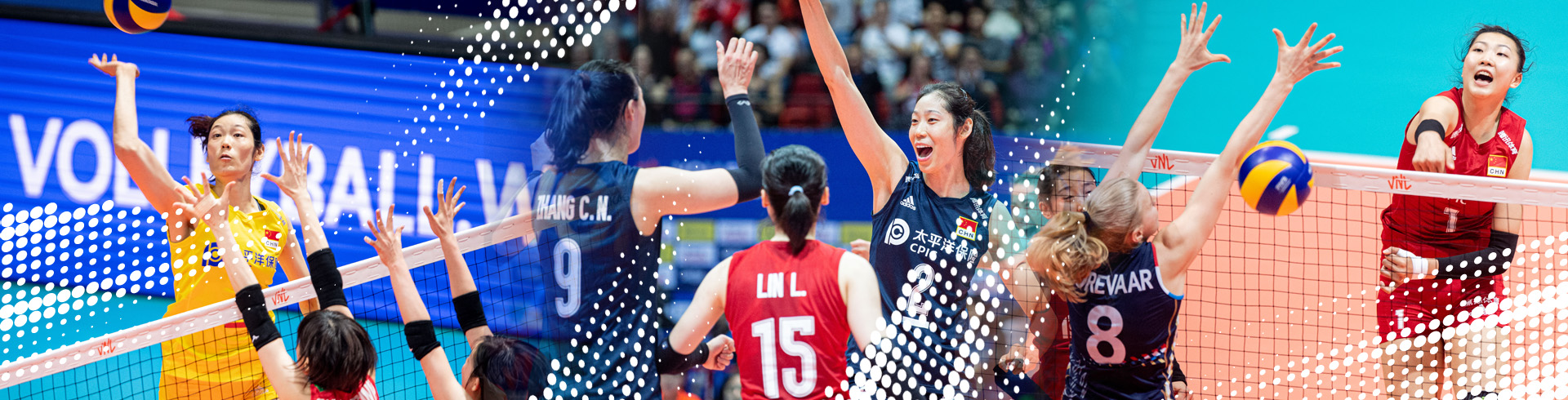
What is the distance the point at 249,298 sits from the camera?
3.44 meters

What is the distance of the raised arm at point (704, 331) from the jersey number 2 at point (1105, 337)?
120 centimetres

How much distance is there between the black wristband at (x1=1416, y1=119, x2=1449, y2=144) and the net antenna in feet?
10.8

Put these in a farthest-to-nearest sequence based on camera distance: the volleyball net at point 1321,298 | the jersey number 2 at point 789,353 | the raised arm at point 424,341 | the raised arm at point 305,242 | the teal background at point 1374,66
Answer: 1. the teal background at point 1374,66
2. the raised arm at point 305,242
3. the raised arm at point 424,341
4. the volleyball net at point 1321,298
5. the jersey number 2 at point 789,353

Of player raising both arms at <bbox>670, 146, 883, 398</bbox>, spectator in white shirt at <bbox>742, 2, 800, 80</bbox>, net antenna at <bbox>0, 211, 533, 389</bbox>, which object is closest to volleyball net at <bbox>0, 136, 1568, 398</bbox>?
net antenna at <bbox>0, 211, 533, 389</bbox>

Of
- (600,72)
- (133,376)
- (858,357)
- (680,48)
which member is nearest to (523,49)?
(600,72)

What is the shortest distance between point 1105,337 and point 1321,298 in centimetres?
213

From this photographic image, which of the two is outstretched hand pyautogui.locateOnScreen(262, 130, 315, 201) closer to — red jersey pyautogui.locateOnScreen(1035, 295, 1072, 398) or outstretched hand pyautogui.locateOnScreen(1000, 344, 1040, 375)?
outstretched hand pyautogui.locateOnScreen(1000, 344, 1040, 375)

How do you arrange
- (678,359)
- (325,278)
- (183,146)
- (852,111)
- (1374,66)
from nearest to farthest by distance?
(852,111) < (678,359) < (325,278) < (183,146) < (1374,66)

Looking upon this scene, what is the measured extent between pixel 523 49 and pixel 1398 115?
13.4 feet

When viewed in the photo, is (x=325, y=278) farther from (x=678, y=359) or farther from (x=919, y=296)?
(x=919, y=296)

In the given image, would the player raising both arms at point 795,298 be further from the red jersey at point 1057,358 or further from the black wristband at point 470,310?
the black wristband at point 470,310

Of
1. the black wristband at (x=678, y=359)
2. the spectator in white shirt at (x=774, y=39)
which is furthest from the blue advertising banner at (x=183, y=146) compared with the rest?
the spectator in white shirt at (x=774, y=39)

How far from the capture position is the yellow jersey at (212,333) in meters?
3.62

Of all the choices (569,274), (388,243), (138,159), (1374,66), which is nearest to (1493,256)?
(1374,66)
